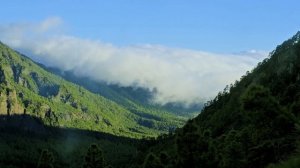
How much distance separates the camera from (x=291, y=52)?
190625mm

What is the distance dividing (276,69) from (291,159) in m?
182

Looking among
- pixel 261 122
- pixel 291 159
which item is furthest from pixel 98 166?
pixel 291 159

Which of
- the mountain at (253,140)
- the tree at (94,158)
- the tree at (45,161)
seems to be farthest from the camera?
the tree at (45,161)

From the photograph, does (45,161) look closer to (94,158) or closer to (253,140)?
(94,158)

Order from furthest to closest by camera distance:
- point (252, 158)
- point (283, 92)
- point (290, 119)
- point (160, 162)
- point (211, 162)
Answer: point (283, 92) → point (160, 162) → point (211, 162) → point (290, 119) → point (252, 158)

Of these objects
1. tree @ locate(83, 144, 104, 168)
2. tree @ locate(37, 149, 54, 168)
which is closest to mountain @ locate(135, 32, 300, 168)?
tree @ locate(83, 144, 104, 168)

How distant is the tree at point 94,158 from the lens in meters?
106

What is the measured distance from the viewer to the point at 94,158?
348ft

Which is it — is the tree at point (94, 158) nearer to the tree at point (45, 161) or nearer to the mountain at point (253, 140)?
the mountain at point (253, 140)

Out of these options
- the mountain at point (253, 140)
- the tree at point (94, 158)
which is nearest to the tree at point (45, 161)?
the tree at point (94, 158)

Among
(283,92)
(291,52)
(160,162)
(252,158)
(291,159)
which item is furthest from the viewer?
(291,52)

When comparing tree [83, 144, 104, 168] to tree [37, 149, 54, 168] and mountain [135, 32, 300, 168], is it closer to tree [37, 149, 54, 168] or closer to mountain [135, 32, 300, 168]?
mountain [135, 32, 300, 168]

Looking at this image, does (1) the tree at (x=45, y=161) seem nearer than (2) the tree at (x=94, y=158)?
No

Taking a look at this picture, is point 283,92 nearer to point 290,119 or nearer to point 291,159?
point 290,119
